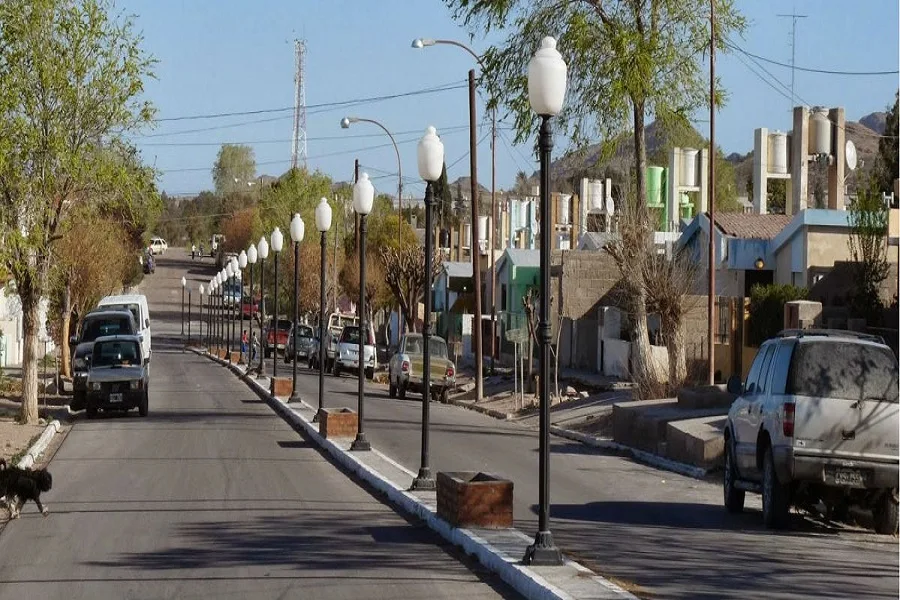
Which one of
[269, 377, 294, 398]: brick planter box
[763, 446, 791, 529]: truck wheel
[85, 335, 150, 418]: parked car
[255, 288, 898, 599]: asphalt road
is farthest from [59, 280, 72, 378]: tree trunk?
[763, 446, 791, 529]: truck wheel

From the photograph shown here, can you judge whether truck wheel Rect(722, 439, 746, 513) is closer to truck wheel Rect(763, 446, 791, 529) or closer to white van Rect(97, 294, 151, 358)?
truck wheel Rect(763, 446, 791, 529)

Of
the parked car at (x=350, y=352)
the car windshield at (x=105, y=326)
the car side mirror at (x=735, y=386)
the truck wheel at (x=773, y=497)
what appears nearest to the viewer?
the truck wheel at (x=773, y=497)

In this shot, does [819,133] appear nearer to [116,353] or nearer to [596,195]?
[116,353]

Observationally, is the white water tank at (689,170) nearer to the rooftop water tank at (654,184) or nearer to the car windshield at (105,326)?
the rooftop water tank at (654,184)

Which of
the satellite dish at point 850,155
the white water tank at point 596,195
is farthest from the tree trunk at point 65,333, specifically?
the white water tank at point 596,195

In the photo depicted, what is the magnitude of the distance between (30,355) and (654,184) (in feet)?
127

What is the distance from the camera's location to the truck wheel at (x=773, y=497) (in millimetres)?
14766

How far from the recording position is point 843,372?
14.3 meters

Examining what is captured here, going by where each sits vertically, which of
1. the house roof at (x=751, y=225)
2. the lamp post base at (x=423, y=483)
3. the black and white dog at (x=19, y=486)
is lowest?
the lamp post base at (x=423, y=483)

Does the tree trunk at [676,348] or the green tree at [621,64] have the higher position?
the green tree at [621,64]

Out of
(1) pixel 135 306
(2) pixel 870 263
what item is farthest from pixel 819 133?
(1) pixel 135 306

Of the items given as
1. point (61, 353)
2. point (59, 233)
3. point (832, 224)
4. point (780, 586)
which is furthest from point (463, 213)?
point (780, 586)

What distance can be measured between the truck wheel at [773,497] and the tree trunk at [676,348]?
1621cm

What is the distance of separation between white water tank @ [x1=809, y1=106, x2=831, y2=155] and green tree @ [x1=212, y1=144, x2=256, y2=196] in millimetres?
139561
